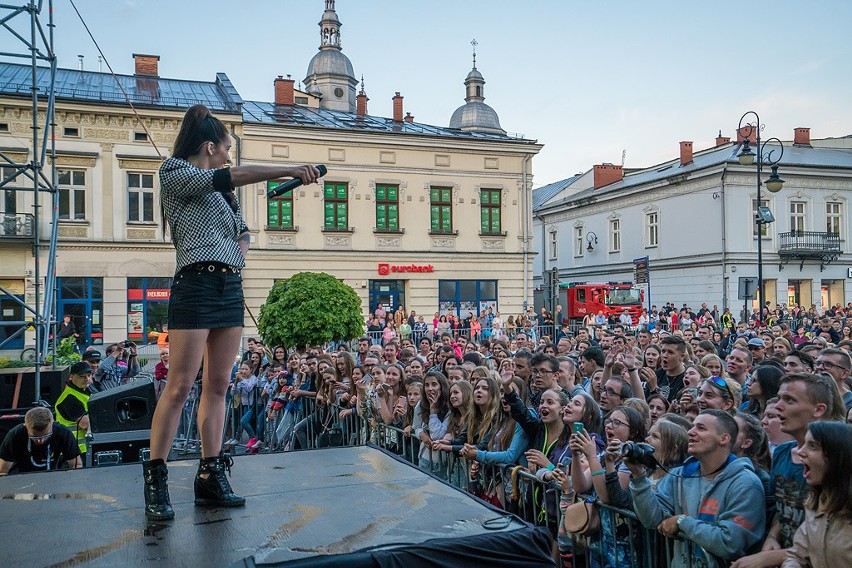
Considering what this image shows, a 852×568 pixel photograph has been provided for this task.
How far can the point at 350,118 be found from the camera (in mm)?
31500

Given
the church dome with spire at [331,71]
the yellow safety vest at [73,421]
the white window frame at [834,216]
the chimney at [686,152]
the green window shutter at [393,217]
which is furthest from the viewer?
the church dome with spire at [331,71]

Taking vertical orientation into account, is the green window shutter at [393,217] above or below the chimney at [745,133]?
below

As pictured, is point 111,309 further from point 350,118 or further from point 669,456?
point 669,456

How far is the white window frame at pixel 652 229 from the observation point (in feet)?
127

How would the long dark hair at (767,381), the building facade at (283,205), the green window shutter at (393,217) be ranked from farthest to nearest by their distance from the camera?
the green window shutter at (393,217), the building facade at (283,205), the long dark hair at (767,381)

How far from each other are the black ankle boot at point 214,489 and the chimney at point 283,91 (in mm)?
30916

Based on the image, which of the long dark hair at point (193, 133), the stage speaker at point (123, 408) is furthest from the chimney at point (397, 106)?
the long dark hair at point (193, 133)

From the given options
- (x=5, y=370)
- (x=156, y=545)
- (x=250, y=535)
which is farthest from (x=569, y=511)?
(x=5, y=370)

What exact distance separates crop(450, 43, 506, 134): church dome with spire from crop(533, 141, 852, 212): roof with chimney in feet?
24.2

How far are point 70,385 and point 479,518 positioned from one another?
254 inches

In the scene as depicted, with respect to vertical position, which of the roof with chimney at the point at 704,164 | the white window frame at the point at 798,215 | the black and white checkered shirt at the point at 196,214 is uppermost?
the roof with chimney at the point at 704,164

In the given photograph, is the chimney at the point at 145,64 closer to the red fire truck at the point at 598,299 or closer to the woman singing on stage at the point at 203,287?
the red fire truck at the point at 598,299

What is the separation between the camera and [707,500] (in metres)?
3.60

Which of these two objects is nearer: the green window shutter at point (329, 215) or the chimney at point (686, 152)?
the green window shutter at point (329, 215)
